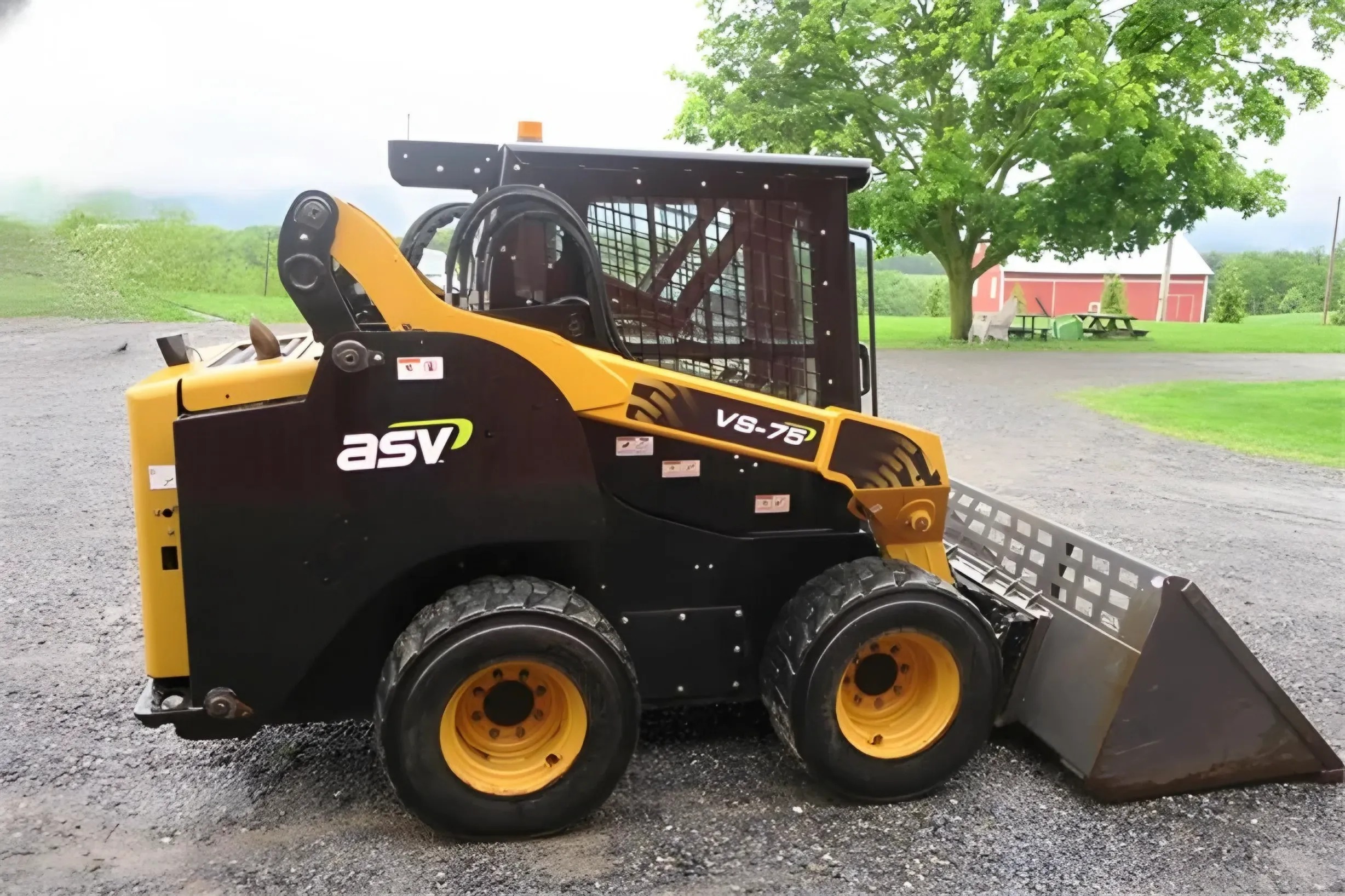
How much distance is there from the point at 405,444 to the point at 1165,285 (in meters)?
37.1

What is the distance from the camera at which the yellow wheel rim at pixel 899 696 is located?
3064 mm

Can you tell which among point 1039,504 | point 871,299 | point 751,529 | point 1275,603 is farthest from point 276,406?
point 1039,504

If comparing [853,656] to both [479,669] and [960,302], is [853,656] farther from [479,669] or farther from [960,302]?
[960,302]

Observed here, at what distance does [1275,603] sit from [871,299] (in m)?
3.20

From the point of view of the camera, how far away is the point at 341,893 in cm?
260

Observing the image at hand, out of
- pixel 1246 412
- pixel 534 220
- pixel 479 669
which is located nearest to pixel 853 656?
pixel 479 669

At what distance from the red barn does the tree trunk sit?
36.9ft

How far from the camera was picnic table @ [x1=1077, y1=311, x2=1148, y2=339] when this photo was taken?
2427cm

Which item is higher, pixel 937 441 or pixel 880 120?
pixel 880 120

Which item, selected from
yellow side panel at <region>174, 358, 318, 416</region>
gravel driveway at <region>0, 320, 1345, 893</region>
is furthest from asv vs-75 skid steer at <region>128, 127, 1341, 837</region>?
gravel driveway at <region>0, 320, 1345, 893</region>

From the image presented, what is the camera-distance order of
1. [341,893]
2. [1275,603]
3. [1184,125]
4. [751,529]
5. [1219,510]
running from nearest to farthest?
[341,893], [751,529], [1275,603], [1219,510], [1184,125]

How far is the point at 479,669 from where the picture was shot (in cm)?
270

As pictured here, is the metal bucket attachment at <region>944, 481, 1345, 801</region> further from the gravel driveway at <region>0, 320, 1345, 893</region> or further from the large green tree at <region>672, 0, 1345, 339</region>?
the large green tree at <region>672, 0, 1345, 339</region>

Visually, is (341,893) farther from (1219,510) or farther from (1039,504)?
(1219,510)
